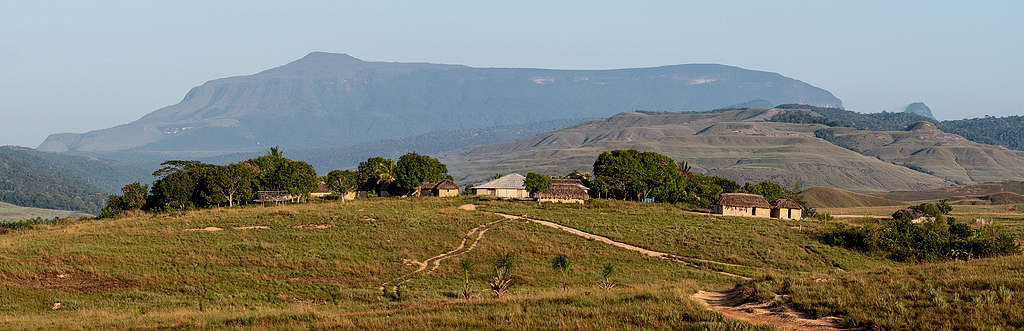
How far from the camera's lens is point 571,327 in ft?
65.7

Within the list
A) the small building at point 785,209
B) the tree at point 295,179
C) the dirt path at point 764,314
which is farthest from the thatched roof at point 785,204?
the dirt path at point 764,314

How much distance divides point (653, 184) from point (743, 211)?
600 inches

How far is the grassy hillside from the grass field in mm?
61051

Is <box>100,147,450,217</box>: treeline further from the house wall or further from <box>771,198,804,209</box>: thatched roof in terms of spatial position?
<box>771,198,804,209</box>: thatched roof

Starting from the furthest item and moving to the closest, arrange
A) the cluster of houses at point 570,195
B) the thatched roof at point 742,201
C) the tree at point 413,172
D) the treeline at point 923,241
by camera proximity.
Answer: the tree at point 413,172
the cluster of houses at point 570,195
the thatched roof at point 742,201
the treeline at point 923,241

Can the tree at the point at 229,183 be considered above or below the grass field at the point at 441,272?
above

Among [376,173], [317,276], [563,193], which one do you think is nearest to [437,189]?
[376,173]

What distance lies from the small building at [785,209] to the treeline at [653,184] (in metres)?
8.17

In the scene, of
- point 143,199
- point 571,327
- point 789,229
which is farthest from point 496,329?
point 143,199

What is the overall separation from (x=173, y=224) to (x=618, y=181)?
51921 millimetres

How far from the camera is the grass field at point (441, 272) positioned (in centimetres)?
2170

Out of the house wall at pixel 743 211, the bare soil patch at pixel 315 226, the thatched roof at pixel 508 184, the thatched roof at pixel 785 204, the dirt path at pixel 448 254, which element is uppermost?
the thatched roof at pixel 508 184

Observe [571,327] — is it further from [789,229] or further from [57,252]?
[789,229]

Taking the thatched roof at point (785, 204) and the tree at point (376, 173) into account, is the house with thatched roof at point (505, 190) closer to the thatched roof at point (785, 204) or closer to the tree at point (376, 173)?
the tree at point (376, 173)
